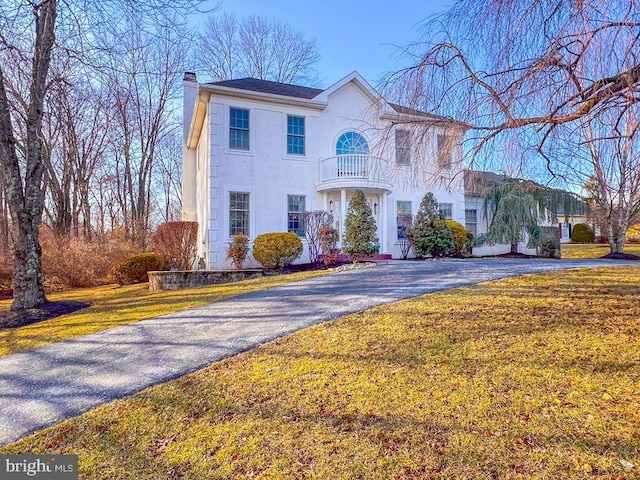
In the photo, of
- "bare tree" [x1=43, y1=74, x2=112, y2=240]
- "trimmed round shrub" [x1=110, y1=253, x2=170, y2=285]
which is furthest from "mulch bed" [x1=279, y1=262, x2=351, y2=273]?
"bare tree" [x1=43, y1=74, x2=112, y2=240]

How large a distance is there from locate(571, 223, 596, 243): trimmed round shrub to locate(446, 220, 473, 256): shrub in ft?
66.2

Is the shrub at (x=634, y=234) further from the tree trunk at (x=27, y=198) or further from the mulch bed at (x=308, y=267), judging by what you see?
the tree trunk at (x=27, y=198)

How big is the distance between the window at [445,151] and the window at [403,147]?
406mm

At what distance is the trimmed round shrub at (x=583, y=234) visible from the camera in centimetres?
2828

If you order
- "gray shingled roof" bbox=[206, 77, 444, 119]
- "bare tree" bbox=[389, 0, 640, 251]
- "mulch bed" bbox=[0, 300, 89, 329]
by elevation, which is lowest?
"mulch bed" bbox=[0, 300, 89, 329]

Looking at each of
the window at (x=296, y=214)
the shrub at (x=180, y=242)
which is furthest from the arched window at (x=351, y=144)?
the shrub at (x=180, y=242)

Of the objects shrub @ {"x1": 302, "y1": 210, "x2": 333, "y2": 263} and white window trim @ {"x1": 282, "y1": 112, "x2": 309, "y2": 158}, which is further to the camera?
white window trim @ {"x1": 282, "y1": 112, "x2": 309, "y2": 158}

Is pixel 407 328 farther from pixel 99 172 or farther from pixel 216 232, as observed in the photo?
pixel 99 172

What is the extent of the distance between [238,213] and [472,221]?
10.4m

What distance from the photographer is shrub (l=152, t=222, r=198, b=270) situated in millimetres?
12516

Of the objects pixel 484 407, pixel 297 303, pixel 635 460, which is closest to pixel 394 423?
pixel 484 407

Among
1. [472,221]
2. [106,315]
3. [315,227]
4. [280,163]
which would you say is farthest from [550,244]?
[106,315]

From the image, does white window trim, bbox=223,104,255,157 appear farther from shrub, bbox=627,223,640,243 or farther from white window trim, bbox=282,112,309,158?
→ shrub, bbox=627,223,640,243

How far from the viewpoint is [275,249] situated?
1106 centimetres
